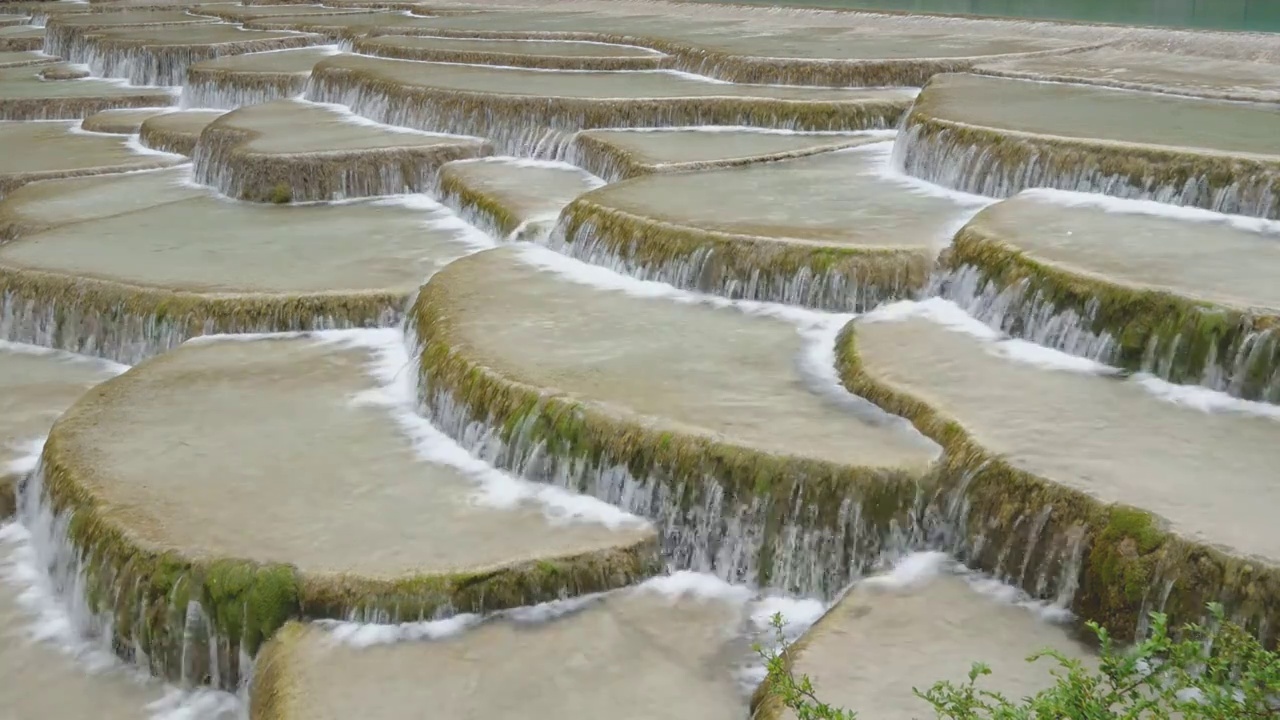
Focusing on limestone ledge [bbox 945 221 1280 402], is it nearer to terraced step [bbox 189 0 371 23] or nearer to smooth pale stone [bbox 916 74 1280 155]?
smooth pale stone [bbox 916 74 1280 155]

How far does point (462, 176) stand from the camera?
35.2 feet

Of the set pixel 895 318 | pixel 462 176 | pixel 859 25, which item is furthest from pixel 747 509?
pixel 859 25

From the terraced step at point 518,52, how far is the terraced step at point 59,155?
3.14 meters

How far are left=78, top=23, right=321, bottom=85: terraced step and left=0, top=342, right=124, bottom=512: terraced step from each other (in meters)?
9.53

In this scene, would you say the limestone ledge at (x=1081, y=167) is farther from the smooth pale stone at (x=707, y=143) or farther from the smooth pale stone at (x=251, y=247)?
the smooth pale stone at (x=251, y=247)

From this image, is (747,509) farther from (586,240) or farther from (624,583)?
(586,240)

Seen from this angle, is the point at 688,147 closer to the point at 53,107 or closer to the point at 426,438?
the point at 426,438

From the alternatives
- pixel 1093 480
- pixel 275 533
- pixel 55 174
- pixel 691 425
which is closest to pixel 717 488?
pixel 691 425

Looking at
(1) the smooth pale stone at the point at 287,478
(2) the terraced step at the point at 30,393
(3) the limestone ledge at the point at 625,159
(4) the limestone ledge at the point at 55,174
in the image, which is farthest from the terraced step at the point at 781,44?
(2) the terraced step at the point at 30,393

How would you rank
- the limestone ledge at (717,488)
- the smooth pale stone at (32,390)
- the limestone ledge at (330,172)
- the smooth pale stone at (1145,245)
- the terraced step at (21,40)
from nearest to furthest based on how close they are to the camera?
the limestone ledge at (717,488) < the smooth pale stone at (1145,245) < the smooth pale stone at (32,390) < the limestone ledge at (330,172) < the terraced step at (21,40)

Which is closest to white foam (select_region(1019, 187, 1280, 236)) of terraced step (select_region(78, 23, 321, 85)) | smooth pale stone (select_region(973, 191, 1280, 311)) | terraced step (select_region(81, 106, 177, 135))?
smooth pale stone (select_region(973, 191, 1280, 311))

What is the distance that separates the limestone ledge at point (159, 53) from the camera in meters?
17.6

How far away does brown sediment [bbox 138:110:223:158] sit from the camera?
13.3 meters

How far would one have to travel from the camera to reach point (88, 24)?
A: 20859 mm
